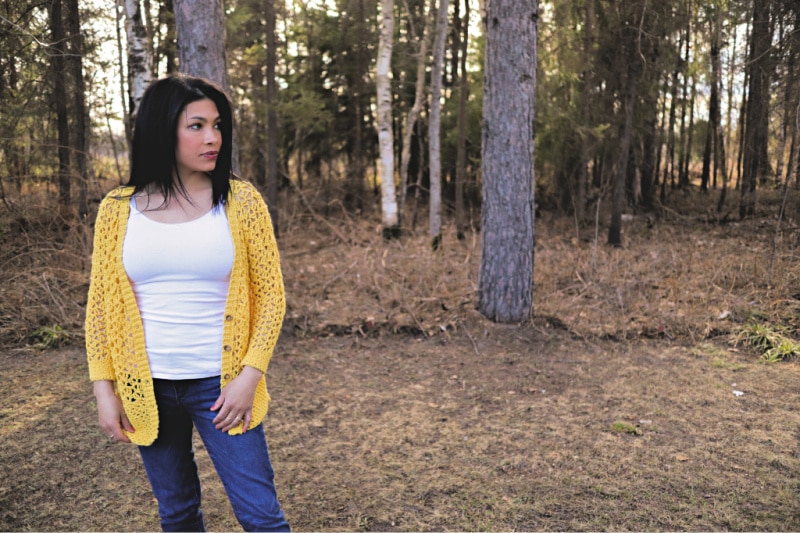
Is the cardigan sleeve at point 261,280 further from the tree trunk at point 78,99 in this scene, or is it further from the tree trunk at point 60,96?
the tree trunk at point 60,96

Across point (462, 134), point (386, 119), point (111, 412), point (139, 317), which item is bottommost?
point (111, 412)

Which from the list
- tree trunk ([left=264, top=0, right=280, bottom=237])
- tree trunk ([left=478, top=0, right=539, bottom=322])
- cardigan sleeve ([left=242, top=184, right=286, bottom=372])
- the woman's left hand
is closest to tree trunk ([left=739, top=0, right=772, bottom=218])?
tree trunk ([left=478, top=0, right=539, bottom=322])

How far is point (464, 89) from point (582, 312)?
6.60 m

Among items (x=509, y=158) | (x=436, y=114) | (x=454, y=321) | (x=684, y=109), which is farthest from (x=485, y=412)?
(x=684, y=109)

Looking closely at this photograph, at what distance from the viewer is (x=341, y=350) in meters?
6.61

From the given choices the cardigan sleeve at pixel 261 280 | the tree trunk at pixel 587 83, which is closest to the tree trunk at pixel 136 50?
the cardigan sleeve at pixel 261 280

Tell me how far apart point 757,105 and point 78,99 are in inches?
493

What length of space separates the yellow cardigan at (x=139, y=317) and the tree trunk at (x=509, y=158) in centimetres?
500

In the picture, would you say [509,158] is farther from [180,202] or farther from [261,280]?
[180,202]

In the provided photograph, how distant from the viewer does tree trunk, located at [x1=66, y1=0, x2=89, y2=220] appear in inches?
376

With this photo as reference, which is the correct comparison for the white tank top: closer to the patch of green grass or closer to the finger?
the finger

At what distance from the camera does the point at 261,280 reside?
76.4 inches

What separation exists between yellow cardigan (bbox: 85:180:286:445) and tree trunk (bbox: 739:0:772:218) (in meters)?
7.44

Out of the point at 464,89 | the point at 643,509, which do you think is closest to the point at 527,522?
the point at 643,509
